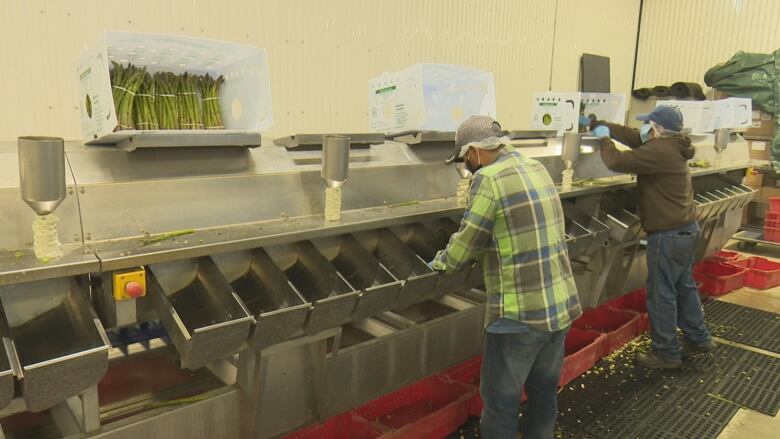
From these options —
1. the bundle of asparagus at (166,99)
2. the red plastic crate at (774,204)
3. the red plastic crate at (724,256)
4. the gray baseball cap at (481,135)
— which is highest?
the bundle of asparagus at (166,99)

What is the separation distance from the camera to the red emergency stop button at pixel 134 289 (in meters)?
1.37

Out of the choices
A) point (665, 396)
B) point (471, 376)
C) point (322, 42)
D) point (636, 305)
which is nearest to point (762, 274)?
point (636, 305)

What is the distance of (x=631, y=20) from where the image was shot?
6391mm

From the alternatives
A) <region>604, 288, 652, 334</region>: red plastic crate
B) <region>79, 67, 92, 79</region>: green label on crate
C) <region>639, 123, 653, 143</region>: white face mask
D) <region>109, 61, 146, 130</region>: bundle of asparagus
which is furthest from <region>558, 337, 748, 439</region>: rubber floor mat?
<region>79, 67, 92, 79</region>: green label on crate

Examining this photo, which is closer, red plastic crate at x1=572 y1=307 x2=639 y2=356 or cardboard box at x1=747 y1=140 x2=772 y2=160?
red plastic crate at x1=572 y1=307 x2=639 y2=356

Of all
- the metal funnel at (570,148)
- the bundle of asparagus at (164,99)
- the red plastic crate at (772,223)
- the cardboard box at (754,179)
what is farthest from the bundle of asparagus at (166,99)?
the cardboard box at (754,179)

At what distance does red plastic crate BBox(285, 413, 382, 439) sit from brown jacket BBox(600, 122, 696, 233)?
6.37ft

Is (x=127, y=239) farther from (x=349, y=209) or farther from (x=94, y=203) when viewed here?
(x=349, y=209)

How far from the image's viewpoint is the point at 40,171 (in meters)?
1.24

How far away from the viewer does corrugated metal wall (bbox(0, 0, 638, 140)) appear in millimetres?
2342

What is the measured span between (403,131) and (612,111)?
2.19m

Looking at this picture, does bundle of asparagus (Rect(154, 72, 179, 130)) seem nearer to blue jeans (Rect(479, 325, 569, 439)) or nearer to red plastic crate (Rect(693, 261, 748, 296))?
blue jeans (Rect(479, 325, 569, 439))

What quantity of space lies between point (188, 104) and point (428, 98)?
1047 millimetres

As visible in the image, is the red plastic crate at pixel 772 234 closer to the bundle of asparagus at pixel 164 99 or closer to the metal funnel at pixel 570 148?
the metal funnel at pixel 570 148
